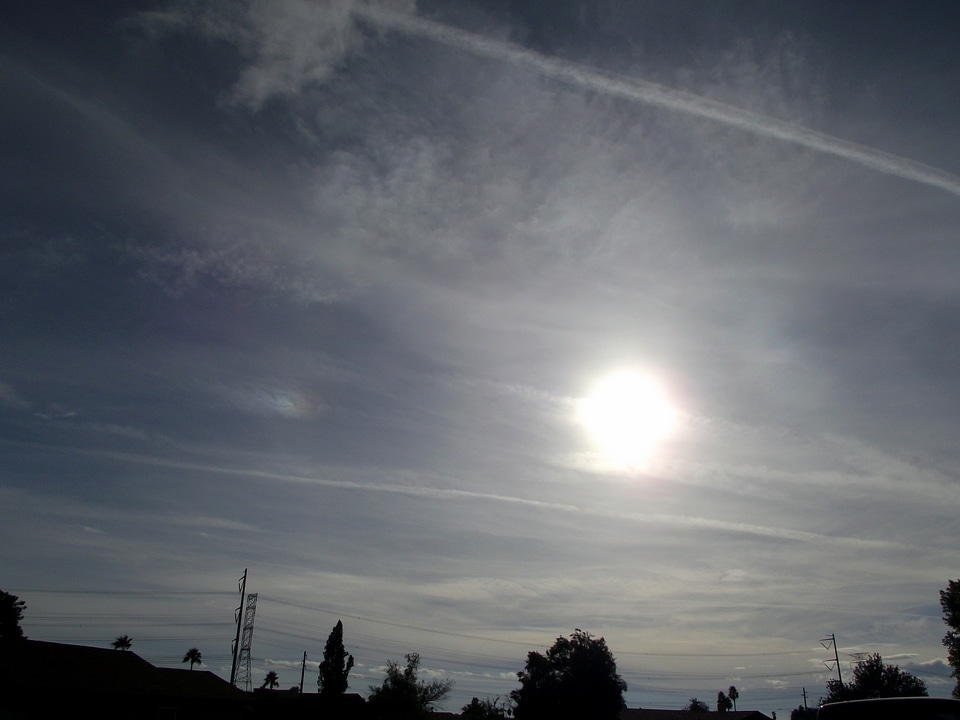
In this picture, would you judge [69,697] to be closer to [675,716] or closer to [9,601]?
[9,601]

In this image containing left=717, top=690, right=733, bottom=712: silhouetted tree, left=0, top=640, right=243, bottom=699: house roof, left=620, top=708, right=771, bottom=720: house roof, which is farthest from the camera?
left=717, top=690, right=733, bottom=712: silhouetted tree

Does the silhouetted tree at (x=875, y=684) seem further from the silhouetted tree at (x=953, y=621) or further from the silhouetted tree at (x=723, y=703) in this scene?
the silhouetted tree at (x=723, y=703)

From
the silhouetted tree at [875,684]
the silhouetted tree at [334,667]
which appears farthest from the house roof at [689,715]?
the silhouetted tree at [334,667]

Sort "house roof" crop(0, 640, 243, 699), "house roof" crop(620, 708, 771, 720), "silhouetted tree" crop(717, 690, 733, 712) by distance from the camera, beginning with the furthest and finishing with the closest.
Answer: "silhouetted tree" crop(717, 690, 733, 712)
"house roof" crop(620, 708, 771, 720)
"house roof" crop(0, 640, 243, 699)

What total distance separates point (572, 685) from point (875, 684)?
123 feet

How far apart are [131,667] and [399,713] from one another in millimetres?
46368

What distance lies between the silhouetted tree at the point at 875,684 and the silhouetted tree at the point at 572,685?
26377mm

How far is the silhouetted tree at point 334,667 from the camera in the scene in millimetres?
67625

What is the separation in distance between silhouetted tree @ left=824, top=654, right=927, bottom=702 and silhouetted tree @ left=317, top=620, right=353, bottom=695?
5252 centimetres

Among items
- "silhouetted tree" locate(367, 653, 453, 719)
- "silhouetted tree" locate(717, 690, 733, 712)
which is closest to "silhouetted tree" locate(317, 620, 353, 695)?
"silhouetted tree" locate(367, 653, 453, 719)

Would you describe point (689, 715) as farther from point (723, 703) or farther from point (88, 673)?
point (88, 673)

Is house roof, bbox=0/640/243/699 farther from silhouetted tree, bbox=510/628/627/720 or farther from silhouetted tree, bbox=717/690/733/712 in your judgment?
silhouetted tree, bbox=717/690/733/712

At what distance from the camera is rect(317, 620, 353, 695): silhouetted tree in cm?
6762

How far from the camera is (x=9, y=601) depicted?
74.6 m
